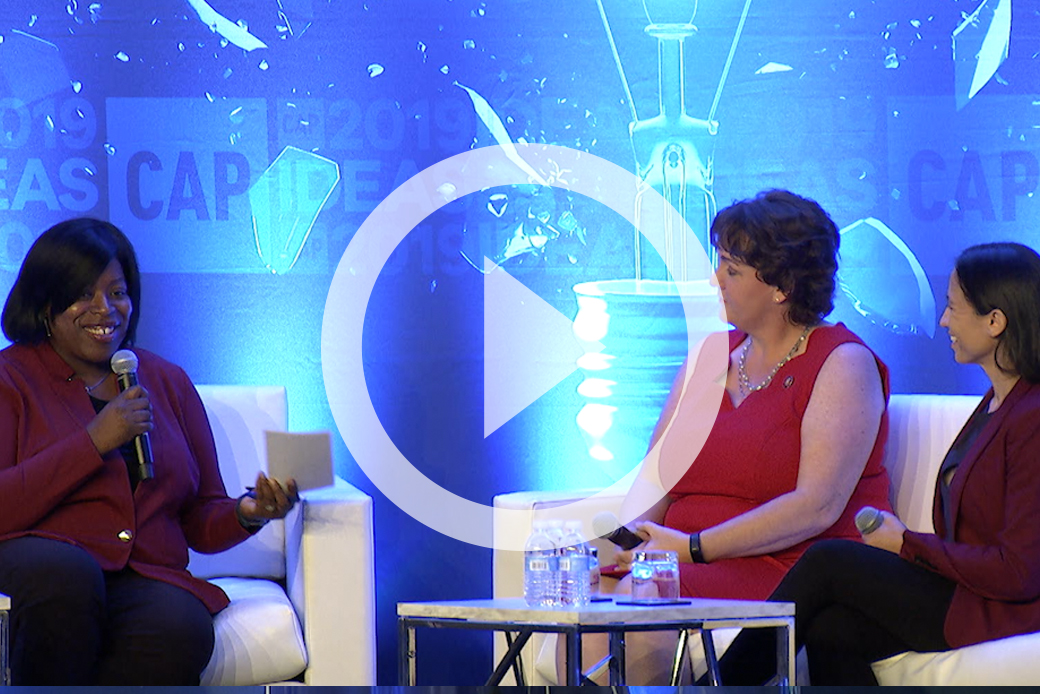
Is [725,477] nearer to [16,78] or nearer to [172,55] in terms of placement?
[172,55]

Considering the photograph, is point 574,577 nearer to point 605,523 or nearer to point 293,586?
point 605,523

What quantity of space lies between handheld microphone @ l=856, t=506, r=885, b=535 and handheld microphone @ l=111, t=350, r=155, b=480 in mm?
1467

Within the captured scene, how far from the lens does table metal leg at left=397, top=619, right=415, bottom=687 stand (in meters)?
2.63

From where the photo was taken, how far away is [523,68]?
410cm

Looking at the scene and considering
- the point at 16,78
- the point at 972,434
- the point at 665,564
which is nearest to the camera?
the point at 665,564

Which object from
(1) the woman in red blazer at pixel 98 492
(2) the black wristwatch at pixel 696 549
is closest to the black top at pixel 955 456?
(2) the black wristwatch at pixel 696 549

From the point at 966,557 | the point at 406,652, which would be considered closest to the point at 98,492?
the point at 406,652

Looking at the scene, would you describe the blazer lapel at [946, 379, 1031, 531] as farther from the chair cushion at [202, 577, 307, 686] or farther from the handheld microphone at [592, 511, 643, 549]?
the chair cushion at [202, 577, 307, 686]

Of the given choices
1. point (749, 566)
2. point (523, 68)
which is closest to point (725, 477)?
point (749, 566)

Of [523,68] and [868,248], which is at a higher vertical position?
[523,68]

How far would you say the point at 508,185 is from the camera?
4105mm

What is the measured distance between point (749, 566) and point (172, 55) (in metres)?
2.18

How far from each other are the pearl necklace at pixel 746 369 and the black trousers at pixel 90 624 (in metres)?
1.31

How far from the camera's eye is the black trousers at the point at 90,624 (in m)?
2.83
